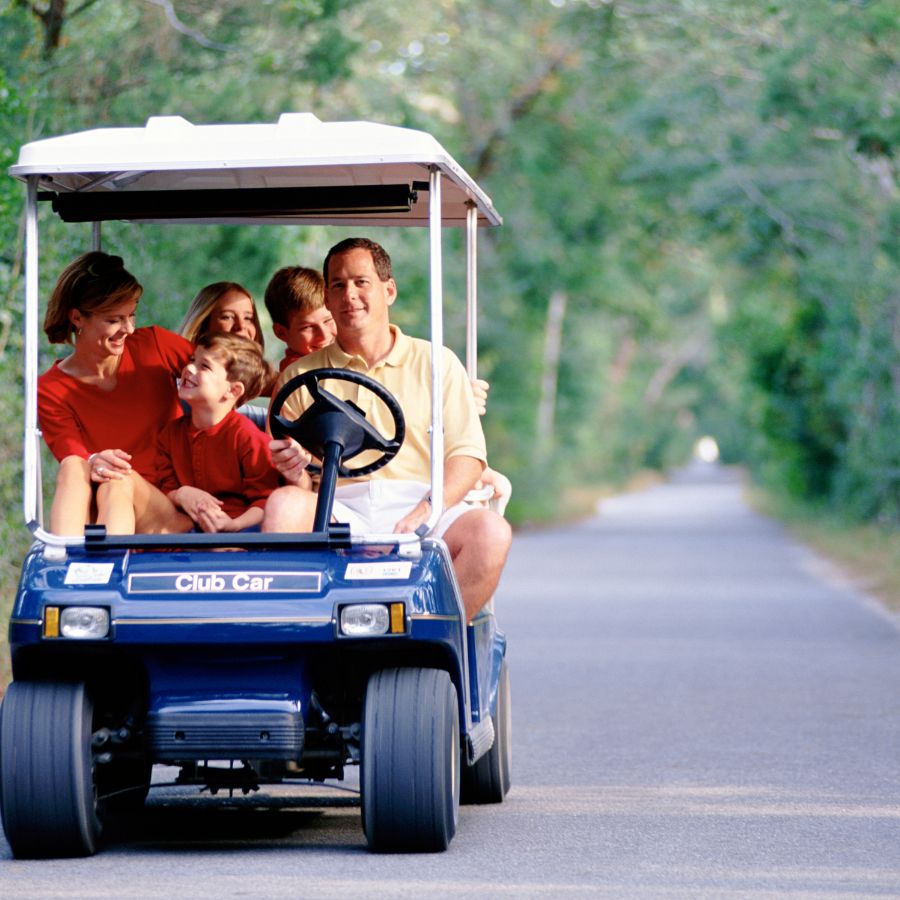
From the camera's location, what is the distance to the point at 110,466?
6.94 m

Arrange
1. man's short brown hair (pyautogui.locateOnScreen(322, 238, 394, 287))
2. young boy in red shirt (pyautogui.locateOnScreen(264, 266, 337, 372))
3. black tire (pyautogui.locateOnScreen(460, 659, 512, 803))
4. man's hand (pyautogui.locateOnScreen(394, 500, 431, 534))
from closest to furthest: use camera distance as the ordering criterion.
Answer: man's hand (pyautogui.locateOnScreen(394, 500, 431, 534))
man's short brown hair (pyautogui.locateOnScreen(322, 238, 394, 287))
black tire (pyautogui.locateOnScreen(460, 659, 512, 803))
young boy in red shirt (pyautogui.locateOnScreen(264, 266, 337, 372))

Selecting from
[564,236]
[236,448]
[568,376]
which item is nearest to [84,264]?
[236,448]

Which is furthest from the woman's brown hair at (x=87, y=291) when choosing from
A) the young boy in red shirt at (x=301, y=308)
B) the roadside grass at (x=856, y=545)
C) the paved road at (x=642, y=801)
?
the roadside grass at (x=856, y=545)

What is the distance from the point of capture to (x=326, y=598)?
6.41 meters

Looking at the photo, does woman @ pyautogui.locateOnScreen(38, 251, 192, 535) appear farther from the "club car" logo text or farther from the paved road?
the paved road

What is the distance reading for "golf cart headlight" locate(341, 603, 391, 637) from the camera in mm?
6414

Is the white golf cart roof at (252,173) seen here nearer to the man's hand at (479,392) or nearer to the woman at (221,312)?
the woman at (221,312)

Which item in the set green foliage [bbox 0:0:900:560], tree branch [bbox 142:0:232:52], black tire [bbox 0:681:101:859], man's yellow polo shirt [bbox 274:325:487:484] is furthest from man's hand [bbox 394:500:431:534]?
tree branch [bbox 142:0:232:52]

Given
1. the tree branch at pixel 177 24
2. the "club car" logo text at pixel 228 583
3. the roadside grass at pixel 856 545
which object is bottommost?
the roadside grass at pixel 856 545

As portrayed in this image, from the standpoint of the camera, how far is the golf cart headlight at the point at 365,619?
6414mm

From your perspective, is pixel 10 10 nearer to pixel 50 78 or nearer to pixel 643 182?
pixel 50 78

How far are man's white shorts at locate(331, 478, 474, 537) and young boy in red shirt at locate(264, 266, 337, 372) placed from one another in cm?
133

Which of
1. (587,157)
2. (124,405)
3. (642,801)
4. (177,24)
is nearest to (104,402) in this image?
(124,405)

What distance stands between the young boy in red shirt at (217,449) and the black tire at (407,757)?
89 centimetres
